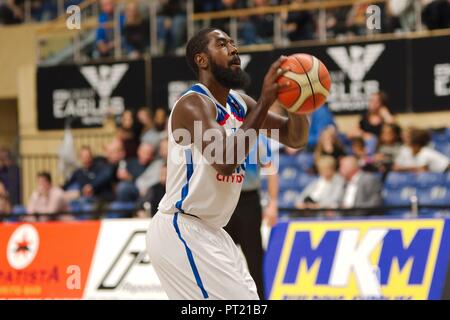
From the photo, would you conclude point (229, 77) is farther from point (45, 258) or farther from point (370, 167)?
point (370, 167)

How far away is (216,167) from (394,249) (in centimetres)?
479

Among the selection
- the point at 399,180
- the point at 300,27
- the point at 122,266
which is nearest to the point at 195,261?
the point at 122,266

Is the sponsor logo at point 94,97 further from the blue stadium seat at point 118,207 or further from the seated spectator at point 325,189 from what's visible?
the seated spectator at point 325,189

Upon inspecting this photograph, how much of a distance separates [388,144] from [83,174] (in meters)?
4.80

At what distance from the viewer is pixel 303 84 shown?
5.80 m

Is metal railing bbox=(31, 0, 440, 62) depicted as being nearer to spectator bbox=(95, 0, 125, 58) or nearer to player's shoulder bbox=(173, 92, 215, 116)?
spectator bbox=(95, 0, 125, 58)

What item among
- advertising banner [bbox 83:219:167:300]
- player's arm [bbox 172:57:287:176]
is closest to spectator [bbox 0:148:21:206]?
advertising banner [bbox 83:219:167:300]

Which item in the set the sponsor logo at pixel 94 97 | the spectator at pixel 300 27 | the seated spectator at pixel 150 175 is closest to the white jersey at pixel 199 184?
the seated spectator at pixel 150 175

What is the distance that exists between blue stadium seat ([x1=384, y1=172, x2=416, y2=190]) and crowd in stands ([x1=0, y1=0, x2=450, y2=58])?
3.15 m

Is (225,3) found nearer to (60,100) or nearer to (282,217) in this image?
(60,100)

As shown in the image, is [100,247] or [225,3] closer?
[100,247]

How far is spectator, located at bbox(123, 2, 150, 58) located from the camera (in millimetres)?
17219

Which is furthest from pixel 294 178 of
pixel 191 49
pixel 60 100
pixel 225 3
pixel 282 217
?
pixel 191 49

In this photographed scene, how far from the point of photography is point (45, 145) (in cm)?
1881
